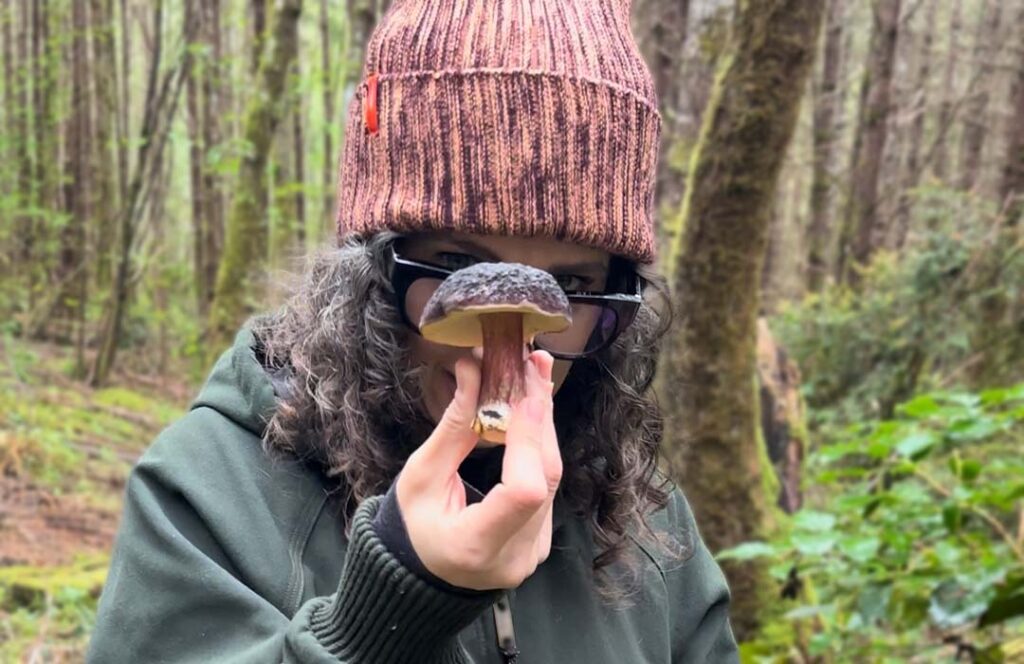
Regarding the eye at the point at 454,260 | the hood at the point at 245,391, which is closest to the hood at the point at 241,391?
the hood at the point at 245,391

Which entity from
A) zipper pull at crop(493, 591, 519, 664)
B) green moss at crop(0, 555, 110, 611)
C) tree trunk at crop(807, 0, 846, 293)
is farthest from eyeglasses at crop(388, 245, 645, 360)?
tree trunk at crop(807, 0, 846, 293)

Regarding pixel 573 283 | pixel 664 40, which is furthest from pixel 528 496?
pixel 664 40

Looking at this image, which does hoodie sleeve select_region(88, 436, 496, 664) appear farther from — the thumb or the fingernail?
the fingernail

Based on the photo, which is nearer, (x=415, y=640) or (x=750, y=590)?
(x=415, y=640)

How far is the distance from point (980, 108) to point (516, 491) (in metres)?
17.7

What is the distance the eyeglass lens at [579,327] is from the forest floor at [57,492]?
12.2 feet

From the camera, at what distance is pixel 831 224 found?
19109 millimetres

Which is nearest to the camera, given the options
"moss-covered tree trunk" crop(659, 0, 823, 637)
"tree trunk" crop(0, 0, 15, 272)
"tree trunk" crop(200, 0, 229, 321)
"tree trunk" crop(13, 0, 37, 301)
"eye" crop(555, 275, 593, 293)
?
"eye" crop(555, 275, 593, 293)

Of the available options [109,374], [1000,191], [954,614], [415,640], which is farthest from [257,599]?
[109,374]

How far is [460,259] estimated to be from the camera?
1693mm

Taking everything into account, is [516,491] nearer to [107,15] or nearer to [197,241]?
[107,15]

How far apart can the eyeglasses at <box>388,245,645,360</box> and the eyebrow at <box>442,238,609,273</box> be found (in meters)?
0.05

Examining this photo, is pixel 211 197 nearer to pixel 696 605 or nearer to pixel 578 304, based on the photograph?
pixel 696 605

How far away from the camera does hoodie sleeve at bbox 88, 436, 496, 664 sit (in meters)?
1.27
